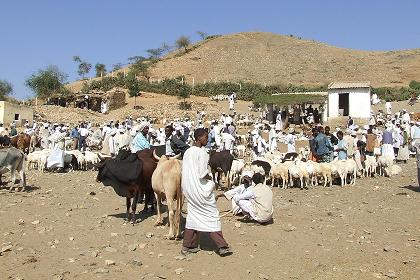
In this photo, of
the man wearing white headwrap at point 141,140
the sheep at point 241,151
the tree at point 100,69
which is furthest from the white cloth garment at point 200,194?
the tree at point 100,69

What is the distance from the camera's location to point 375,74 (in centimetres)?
6969

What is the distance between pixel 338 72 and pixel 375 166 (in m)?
59.8

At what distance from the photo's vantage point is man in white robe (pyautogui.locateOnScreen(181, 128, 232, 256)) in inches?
258

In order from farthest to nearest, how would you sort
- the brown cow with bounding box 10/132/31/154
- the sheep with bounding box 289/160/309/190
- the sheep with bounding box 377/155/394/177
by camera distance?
the brown cow with bounding box 10/132/31/154, the sheep with bounding box 377/155/394/177, the sheep with bounding box 289/160/309/190

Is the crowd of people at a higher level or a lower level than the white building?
lower

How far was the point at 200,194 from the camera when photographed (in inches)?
257

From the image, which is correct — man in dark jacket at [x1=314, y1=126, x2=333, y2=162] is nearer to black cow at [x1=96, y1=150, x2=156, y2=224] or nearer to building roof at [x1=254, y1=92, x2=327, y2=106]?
black cow at [x1=96, y1=150, x2=156, y2=224]

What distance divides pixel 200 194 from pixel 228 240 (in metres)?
1.26

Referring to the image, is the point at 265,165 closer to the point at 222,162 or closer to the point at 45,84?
the point at 222,162

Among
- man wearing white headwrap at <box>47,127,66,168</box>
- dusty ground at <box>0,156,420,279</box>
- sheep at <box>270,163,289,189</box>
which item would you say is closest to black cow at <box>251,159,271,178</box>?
sheep at <box>270,163,289,189</box>

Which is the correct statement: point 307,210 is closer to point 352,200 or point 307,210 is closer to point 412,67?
point 352,200

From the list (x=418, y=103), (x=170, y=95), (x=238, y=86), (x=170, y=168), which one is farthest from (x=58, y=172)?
(x=238, y=86)

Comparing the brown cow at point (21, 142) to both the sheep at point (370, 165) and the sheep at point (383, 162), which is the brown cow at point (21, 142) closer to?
the sheep at point (370, 165)

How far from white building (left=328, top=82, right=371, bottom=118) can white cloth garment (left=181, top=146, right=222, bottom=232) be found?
1019 inches
